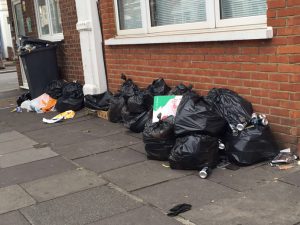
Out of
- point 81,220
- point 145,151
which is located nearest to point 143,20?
point 145,151

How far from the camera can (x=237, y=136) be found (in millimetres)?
4559

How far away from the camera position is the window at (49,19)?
31.8ft

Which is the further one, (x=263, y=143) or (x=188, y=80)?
(x=188, y=80)

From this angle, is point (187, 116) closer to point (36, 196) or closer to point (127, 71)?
point (36, 196)

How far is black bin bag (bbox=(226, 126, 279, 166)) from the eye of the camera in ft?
14.7

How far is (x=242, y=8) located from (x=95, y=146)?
2479mm

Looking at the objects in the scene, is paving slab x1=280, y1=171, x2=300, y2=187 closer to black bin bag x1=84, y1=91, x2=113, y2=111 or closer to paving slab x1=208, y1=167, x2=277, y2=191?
paving slab x1=208, y1=167, x2=277, y2=191

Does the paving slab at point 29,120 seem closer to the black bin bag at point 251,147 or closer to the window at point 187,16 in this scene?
the window at point 187,16

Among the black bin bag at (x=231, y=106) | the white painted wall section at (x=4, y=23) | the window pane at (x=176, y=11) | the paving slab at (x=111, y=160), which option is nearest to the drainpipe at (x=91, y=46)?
the window pane at (x=176, y=11)

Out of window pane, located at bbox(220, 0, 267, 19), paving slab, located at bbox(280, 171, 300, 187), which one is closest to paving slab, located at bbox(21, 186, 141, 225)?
paving slab, located at bbox(280, 171, 300, 187)

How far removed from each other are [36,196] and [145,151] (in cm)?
151

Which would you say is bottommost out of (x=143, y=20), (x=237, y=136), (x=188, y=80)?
(x=237, y=136)

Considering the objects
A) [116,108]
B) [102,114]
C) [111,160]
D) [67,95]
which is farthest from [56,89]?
[111,160]

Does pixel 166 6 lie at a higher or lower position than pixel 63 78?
higher
